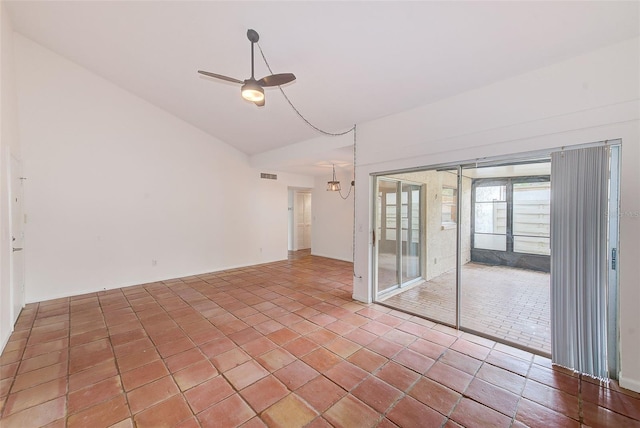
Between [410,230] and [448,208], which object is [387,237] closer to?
[410,230]

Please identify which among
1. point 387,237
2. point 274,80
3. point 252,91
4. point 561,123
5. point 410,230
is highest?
point 274,80

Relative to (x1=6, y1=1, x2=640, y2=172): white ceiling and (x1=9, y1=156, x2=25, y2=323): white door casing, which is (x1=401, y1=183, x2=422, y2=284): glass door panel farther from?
(x1=9, y1=156, x2=25, y2=323): white door casing

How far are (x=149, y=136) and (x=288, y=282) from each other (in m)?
4.12

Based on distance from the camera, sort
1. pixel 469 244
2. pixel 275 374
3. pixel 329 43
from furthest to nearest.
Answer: pixel 469 244 → pixel 329 43 → pixel 275 374

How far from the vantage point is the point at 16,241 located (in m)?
3.54

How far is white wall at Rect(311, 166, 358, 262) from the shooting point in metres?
7.64

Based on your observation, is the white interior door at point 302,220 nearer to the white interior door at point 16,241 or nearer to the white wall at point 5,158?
the white interior door at point 16,241

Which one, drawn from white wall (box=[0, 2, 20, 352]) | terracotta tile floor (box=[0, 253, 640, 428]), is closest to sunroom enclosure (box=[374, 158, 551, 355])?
terracotta tile floor (box=[0, 253, 640, 428])

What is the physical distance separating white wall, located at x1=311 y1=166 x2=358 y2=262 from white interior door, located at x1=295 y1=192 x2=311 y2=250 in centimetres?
131

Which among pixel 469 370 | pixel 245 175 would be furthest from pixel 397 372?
pixel 245 175

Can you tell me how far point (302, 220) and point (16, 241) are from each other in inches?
290

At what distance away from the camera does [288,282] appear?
5344 millimetres

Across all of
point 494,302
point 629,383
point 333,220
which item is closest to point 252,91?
point 629,383

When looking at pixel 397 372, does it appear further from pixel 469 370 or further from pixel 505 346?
pixel 505 346
